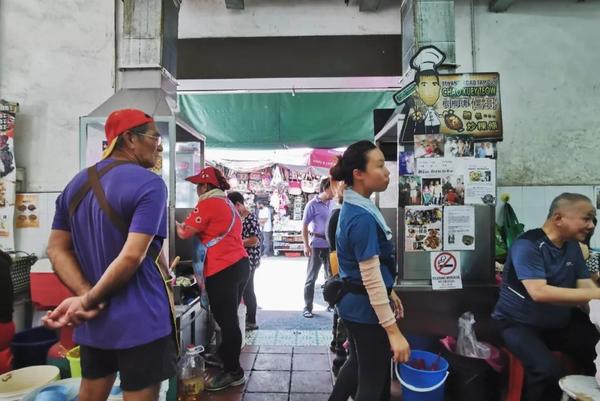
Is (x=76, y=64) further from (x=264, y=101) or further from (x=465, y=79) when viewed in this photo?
(x=465, y=79)

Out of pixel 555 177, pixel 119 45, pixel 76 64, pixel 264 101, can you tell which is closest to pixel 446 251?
pixel 555 177

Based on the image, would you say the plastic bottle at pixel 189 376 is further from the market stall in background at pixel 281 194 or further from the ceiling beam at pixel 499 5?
the market stall in background at pixel 281 194

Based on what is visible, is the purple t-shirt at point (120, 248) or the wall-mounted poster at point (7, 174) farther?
the wall-mounted poster at point (7, 174)

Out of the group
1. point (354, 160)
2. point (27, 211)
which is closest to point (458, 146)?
point (354, 160)

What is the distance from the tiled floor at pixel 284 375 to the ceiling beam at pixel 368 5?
3524mm

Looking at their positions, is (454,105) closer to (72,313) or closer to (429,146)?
(429,146)

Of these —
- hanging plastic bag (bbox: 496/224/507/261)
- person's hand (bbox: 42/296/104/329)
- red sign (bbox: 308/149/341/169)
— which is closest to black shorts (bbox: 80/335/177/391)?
person's hand (bbox: 42/296/104/329)

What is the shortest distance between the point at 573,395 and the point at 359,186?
4.77 ft

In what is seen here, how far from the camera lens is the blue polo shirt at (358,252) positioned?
1868mm

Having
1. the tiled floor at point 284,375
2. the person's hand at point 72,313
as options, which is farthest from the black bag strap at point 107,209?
the tiled floor at point 284,375

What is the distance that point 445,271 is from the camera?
3018mm

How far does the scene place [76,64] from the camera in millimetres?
3863

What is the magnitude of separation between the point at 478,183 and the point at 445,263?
0.66 meters

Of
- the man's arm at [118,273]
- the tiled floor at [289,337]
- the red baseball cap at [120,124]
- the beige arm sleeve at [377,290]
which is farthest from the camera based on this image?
the tiled floor at [289,337]
